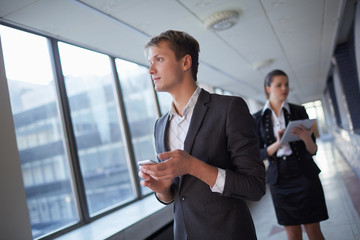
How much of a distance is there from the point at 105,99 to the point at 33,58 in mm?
1400

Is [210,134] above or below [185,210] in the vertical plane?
above

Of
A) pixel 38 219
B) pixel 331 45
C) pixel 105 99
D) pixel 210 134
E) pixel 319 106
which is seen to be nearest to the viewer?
pixel 210 134

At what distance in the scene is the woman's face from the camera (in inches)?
101

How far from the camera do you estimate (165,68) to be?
4.37 feet

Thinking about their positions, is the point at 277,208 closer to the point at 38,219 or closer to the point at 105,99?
the point at 38,219

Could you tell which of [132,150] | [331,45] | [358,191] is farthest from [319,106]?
[132,150]

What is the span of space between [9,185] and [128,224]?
125cm

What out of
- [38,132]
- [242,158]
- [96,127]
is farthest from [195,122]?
[96,127]

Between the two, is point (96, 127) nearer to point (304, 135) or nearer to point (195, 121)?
point (304, 135)

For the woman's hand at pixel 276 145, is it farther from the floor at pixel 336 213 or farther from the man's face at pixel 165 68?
the floor at pixel 336 213

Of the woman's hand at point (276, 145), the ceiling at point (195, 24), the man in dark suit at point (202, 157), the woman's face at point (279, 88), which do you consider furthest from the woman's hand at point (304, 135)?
the ceiling at point (195, 24)

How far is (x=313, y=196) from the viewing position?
230 cm

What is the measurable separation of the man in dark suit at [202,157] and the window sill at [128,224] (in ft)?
6.44

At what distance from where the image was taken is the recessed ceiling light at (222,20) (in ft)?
13.4
